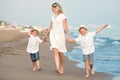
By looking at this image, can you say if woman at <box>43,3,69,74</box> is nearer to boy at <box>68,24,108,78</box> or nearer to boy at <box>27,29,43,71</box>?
boy at <box>68,24,108,78</box>

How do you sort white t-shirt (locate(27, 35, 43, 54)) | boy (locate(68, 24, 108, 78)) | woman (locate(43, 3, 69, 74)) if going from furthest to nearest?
white t-shirt (locate(27, 35, 43, 54)) < woman (locate(43, 3, 69, 74)) < boy (locate(68, 24, 108, 78))

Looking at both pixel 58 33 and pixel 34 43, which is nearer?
pixel 58 33

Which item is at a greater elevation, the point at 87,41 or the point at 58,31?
the point at 58,31

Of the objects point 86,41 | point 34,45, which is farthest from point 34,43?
point 86,41

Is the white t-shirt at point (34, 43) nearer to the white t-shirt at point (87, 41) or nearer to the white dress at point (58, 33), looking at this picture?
the white dress at point (58, 33)

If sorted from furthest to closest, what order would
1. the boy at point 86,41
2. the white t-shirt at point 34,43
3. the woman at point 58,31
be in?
the white t-shirt at point 34,43 → the woman at point 58,31 → the boy at point 86,41

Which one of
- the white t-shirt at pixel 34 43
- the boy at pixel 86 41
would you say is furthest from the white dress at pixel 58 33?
the white t-shirt at pixel 34 43

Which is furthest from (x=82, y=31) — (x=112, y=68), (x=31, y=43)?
(x=112, y=68)

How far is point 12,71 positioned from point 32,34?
4.12ft

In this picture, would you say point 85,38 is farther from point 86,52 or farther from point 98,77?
point 98,77

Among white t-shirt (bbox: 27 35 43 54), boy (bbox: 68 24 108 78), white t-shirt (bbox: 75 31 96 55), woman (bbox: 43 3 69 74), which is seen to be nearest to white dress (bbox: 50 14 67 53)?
woman (bbox: 43 3 69 74)

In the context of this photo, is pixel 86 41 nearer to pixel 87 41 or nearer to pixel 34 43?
pixel 87 41

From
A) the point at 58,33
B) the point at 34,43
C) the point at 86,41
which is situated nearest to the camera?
the point at 86,41

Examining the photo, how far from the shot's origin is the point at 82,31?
970 centimetres
